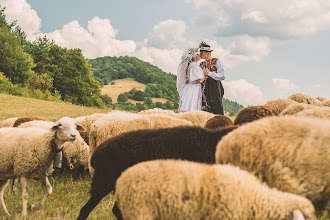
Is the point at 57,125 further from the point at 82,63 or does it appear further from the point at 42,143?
the point at 82,63

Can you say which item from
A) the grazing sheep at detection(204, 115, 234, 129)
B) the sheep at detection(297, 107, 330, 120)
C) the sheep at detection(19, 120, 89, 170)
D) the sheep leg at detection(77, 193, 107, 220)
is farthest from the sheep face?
the sheep at detection(297, 107, 330, 120)

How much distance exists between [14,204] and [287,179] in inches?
190

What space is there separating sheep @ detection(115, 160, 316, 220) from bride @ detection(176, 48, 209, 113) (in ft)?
24.3

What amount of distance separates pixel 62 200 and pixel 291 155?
4.22 metres

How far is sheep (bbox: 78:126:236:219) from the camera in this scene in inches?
140

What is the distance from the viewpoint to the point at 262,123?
3.00 metres

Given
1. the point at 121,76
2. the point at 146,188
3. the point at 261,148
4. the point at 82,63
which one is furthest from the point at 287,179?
the point at 121,76

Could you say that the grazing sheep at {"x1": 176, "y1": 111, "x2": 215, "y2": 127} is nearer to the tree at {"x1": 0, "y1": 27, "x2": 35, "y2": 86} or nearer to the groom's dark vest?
the groom's dark vest

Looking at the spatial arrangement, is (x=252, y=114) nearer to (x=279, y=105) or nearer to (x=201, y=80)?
(x=279, y=105)

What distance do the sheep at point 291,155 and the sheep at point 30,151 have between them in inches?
141

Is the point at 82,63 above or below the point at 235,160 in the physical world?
above

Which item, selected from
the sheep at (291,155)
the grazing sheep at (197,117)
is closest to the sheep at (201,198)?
the sheep at (291,155)

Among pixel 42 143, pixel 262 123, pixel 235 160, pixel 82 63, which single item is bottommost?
pixel 42 143

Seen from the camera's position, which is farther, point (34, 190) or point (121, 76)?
point (121, 76)
